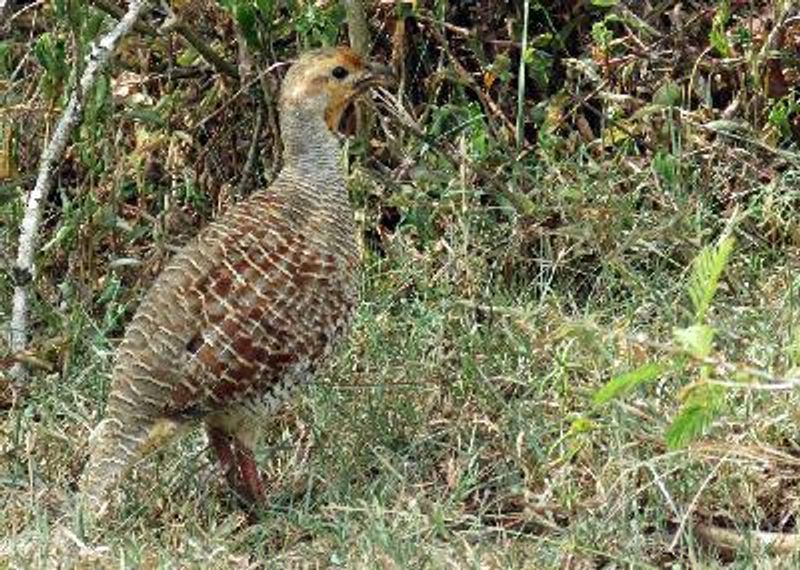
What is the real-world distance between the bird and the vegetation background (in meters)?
0.19

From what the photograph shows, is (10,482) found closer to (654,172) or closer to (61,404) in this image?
(61,404)

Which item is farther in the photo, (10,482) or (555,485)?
(10,482)

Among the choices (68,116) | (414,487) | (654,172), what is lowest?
(414,487)

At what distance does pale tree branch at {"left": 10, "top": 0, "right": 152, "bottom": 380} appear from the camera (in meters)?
→ 6.33

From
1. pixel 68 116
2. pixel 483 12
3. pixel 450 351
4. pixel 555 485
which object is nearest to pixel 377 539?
pixel 555 485

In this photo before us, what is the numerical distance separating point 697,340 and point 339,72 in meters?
2.48

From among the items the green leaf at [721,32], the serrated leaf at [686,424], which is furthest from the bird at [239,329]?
the serrated leaf at [686,424]

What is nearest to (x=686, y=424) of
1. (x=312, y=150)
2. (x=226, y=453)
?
(x=226, y=453)

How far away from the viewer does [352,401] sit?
247 inches

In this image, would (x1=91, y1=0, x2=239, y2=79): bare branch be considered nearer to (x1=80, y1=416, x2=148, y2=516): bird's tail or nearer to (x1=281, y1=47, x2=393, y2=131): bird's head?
(x1=281, y1=47, x2=393, y2=131): bird's head

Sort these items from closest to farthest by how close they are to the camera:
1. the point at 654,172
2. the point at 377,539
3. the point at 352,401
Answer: the point at 377,539 → the point at 352,401 → the point at 654,172

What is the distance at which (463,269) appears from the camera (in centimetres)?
677

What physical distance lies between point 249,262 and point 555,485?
3.50 feet

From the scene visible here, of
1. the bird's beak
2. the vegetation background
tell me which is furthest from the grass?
the bird's beak
